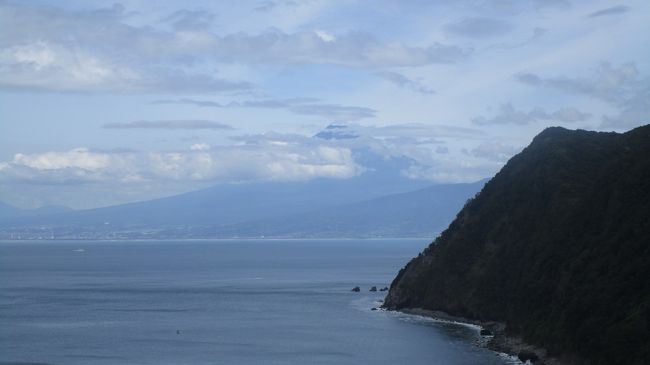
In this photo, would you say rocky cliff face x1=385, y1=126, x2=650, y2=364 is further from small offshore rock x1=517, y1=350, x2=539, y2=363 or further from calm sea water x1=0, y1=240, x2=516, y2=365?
calm sea water x1=0, y1=240, x2=516, y2=365

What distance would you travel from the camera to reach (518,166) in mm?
112562

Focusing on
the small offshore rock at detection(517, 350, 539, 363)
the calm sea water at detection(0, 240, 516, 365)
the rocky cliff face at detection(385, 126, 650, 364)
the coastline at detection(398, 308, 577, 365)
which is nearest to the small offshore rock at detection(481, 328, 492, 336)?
the coastline at detection(398, 308, 577, 365)

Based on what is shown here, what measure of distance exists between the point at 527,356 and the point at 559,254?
15.5m

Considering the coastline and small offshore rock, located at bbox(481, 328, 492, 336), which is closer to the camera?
the coastline

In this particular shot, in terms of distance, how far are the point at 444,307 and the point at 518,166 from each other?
76.6 ft

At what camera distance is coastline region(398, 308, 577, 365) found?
225ft

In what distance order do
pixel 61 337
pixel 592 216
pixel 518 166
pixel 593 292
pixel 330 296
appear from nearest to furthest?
pixel 593 292
pixel 592 216
pixel 61 337
pixel 518 166
pixel 330 296

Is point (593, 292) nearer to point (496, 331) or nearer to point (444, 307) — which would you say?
point (496, 331)

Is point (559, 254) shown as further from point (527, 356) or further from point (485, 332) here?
point (527, 356)

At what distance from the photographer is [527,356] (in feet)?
232

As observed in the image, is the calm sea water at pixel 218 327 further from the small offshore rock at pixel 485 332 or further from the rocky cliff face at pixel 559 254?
the rocky cliff face at pixel 559 254

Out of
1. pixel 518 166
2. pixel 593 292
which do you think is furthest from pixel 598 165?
pixel 593 292

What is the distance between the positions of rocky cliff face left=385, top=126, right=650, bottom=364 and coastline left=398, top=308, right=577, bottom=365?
0.74 meters

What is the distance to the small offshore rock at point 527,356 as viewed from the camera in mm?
69775
